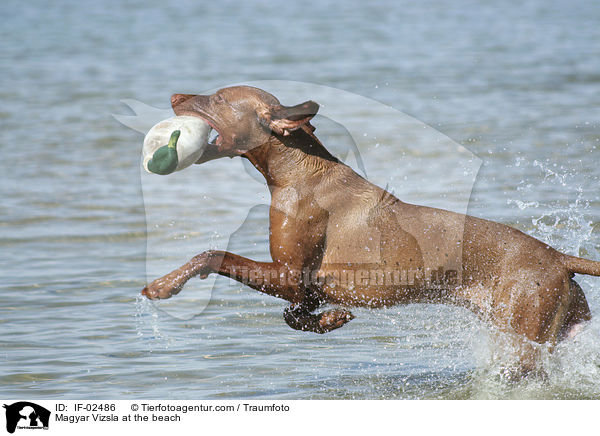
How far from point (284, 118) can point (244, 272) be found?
864mm

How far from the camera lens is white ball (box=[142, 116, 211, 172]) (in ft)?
16.6

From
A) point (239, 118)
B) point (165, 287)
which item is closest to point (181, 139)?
point (239, 118)

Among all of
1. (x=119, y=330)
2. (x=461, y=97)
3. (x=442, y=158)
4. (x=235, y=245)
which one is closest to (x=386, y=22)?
(x=461, y=97)

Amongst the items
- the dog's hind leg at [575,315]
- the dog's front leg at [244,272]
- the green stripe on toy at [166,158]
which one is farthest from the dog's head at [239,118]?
the dog's hind leg at [575,315]

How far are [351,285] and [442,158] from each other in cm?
568

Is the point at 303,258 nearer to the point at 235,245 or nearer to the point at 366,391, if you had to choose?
the point at 366,391

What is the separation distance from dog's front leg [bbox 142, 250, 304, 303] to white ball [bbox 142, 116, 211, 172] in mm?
533

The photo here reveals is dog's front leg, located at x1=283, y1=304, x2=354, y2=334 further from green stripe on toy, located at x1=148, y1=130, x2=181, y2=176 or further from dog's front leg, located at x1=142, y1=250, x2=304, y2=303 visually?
green stripe on toy, located at x1=148, y1=130, x2=181, y2=176

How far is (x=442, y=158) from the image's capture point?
10.9 meters

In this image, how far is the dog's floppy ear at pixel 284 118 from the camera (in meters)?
Result: 5.16

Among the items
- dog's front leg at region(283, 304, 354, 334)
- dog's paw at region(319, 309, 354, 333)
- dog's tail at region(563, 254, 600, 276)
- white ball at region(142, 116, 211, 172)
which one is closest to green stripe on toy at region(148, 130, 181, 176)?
white ball at region(142, 116, 211, 172)

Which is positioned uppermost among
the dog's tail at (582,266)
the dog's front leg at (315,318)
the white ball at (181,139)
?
the white ball at (181,139)

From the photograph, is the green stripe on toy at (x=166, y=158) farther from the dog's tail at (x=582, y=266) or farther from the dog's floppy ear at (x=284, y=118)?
the dog's tail at (x=582, y=266)
